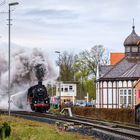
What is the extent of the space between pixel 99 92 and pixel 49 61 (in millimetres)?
19065

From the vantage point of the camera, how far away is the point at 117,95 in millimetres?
72812

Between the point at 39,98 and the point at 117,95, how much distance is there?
1922cm

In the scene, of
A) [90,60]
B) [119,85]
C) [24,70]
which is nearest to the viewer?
[24,70]

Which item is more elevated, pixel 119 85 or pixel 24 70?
pixel 24 70

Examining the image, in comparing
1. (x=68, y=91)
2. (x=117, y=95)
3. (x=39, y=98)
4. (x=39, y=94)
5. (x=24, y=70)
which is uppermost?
(x=24, y=70)

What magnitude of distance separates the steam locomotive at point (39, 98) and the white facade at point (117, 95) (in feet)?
57.1

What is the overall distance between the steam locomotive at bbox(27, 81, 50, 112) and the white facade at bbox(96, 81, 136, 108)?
17417 millimetres

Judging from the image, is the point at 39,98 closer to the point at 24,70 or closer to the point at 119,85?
the point at 24,70

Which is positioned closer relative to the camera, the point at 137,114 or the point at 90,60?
the point at 137,114

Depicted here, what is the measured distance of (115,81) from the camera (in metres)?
74.1

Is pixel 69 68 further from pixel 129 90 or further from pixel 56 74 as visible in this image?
pixel 56 74

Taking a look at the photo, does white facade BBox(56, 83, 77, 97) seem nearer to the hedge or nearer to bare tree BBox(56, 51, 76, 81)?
bare tree BBox(56, 51, 76, 81)

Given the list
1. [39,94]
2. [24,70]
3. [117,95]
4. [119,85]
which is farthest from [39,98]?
[119,85]

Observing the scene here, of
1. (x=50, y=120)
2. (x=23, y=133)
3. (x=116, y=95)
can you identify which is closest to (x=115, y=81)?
(x=116, y=95)
